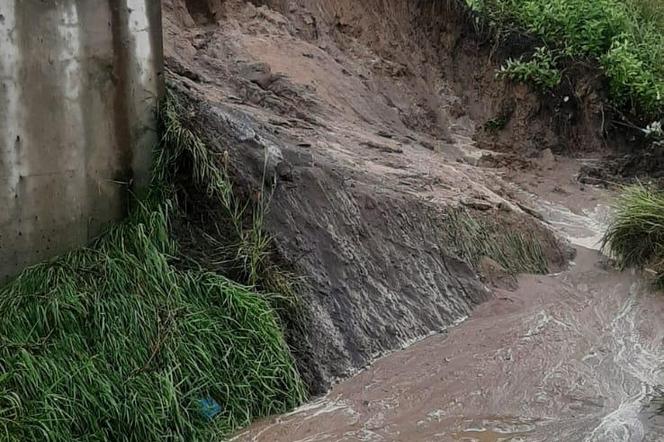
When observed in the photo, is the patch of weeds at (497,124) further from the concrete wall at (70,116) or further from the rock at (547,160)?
the concrete wall at (70,116)

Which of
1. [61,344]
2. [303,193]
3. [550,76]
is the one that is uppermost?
[550,76]

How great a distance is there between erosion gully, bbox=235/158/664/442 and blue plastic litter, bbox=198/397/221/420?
0.22 meters

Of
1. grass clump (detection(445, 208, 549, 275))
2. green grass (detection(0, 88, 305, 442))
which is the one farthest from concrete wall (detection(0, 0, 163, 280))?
grass clump (detection(445, 208, 549, 275))

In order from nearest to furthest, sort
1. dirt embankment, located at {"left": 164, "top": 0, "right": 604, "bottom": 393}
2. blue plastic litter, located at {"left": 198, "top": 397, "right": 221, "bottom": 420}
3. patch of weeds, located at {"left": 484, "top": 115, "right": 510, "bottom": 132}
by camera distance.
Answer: blue plastic litter, located at {"left": 198, "top": 397, "right": 221, "bottom": 420} → dirt embankment, located at {"left": 164, "top": 0, "right": 604, "bottom": 393} → patch of weeds, located at {"left": 484, "top": 115, "right": 510, "bottom": 132}

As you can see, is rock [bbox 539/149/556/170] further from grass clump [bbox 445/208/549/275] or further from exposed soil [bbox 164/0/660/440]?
grass clump [bbox 445/208/549/275]

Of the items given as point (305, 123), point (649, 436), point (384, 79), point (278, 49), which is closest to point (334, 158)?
point (305, 123)

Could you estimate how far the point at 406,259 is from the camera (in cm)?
672

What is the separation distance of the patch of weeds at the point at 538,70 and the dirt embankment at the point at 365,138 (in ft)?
0.80

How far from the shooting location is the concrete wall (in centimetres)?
526

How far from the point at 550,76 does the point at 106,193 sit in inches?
276

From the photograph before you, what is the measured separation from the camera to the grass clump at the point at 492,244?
7172mm

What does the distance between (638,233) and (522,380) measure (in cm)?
257

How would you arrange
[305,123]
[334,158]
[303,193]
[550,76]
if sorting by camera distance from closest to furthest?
[303,193], [334,158], [305,123], [550,76]

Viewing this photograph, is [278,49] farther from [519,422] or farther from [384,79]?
[519,422]
